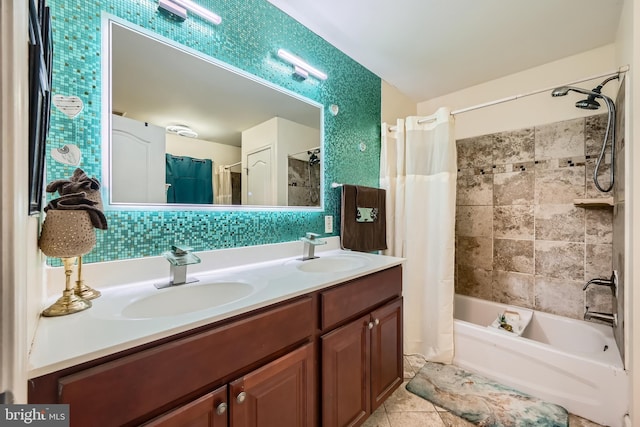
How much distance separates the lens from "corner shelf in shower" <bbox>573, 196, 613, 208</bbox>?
1618mm

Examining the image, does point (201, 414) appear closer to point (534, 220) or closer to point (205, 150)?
point (205, 150)

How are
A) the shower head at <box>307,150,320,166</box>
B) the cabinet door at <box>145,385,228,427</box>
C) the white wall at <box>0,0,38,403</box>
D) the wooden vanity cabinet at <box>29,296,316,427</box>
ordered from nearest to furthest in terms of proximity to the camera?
the white wall at <box>0,0,38,403</box> → the wooden vanity cabinet at <box>29,296,316,427</box> → the cabinet door at <box>145,385,228,427</box> → the shower head at <box>307,150,320,166</box>

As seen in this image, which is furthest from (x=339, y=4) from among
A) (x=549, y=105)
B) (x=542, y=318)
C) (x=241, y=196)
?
(x=542, y=318)

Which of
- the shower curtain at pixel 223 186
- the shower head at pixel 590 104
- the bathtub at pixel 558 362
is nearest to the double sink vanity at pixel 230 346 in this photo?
the shower curtain at pixel 223 186

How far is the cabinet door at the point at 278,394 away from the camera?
2.39 feet

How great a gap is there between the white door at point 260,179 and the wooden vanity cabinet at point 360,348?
0.66m

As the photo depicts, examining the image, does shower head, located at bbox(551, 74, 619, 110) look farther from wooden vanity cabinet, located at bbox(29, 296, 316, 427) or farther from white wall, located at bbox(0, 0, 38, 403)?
white wall, located at bbox(0, 0, 38, 403)

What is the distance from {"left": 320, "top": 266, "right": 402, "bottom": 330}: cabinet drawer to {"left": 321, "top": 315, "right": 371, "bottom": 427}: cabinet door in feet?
0.18

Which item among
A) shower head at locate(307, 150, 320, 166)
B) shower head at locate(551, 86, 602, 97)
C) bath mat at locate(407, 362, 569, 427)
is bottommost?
bath mat at locate(407, 362, 569, 427)

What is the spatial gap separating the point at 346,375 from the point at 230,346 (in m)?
0.63

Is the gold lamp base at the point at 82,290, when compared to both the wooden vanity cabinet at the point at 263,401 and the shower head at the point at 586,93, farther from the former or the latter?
the shower head at the point at 586,93

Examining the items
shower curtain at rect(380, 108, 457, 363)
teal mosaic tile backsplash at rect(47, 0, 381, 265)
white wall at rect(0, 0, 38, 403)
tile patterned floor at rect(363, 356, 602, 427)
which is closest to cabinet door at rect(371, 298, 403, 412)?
tile patterned floor at rect(363, 356, 602, 427)

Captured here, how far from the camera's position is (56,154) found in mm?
836

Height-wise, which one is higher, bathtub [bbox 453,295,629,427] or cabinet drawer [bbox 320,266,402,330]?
cabinet drawer [bbox 320,266,402,330]
